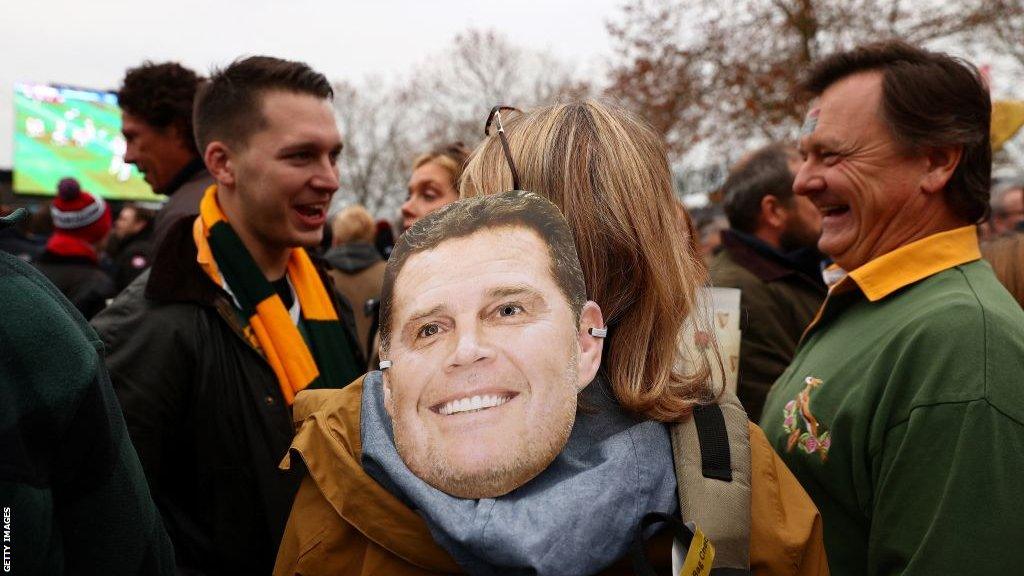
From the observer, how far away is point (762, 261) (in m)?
3.91

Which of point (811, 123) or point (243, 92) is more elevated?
point (243, 92)

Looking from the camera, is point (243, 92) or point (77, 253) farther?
point (77, 253)

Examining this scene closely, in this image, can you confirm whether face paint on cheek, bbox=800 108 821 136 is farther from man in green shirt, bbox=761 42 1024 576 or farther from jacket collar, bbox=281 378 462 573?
jacket collar, bbox=281 378 462 573

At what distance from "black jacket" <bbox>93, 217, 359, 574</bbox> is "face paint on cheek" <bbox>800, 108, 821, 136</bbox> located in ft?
5.85

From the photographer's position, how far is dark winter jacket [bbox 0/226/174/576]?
1.13 meters

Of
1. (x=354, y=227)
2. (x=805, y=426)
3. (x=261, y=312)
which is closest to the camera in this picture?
A: (x=805, y=426)

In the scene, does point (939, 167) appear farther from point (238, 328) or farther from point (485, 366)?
point (238, 328)

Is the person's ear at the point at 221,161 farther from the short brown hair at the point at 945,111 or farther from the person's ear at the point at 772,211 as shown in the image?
the person's ear at the point at 772,211

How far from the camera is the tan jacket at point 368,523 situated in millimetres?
1344

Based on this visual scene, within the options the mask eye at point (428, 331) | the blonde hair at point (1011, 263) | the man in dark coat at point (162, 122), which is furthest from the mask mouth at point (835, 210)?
the man in dark coat at point (162, 122)

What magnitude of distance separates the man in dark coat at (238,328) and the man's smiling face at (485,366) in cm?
108

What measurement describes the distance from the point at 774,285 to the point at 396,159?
31.2 metres

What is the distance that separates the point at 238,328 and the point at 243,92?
85 cm

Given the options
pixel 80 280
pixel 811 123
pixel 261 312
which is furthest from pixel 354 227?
pixel 811 123
